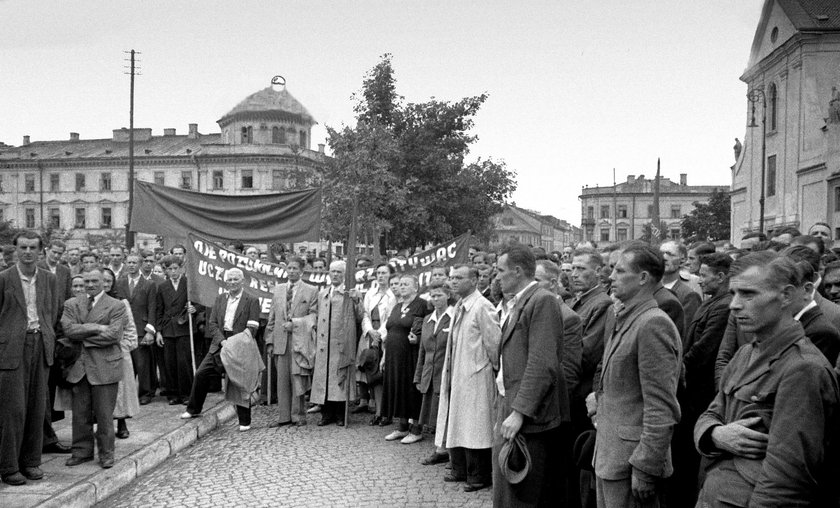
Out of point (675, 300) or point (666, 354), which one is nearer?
point (666, 354)

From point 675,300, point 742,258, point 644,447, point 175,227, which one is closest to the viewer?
point 742,258

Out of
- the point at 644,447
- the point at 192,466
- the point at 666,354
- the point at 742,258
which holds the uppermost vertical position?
the point at 742,258

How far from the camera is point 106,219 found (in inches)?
3312

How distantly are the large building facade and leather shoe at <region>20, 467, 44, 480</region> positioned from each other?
228 ft

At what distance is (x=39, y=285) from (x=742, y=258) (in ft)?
19.8

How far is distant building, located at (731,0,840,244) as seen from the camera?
38.8m

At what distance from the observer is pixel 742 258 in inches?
135

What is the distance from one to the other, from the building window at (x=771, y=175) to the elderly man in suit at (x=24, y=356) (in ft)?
151

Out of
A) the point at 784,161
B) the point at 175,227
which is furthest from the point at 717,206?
the point at 175,227

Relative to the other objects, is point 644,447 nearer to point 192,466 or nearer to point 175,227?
point 192,466

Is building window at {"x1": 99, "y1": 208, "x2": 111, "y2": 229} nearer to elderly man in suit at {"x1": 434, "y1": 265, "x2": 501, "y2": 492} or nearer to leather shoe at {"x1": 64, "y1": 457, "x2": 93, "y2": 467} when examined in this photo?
leather shoe at {"x1": 64, "y1": 457, "x2": 93, "y2": 467}

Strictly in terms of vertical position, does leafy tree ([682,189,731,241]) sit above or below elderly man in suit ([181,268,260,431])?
above

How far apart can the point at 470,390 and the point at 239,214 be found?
5.20m

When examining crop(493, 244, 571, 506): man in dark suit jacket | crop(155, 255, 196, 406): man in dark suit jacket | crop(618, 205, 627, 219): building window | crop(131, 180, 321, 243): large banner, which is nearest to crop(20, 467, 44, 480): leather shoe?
crop(155, 255, 196, 406): man in dark suit jacket
